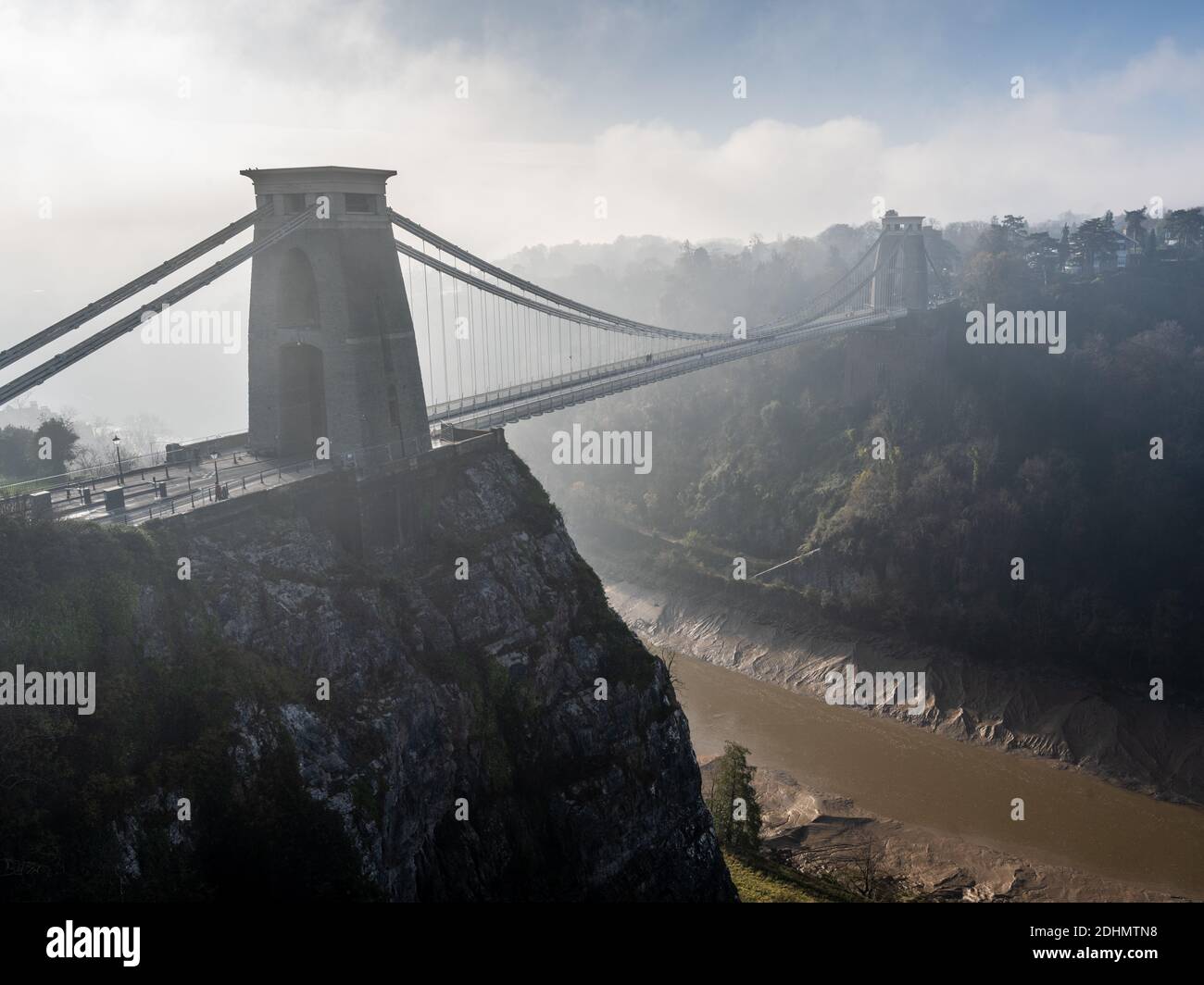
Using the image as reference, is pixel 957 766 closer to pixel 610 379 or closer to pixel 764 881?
pixel 764 881

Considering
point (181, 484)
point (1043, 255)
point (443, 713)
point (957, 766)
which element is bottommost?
point (957, 766)

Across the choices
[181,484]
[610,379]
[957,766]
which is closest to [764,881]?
[957,766]

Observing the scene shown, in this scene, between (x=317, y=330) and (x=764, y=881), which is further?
(x=764, y=881)

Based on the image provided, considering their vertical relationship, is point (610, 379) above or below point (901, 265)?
below

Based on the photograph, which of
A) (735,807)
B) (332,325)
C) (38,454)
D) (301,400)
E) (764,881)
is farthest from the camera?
(38,454)

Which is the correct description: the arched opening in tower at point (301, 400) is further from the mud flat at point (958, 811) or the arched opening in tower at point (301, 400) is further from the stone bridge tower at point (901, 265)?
the stone bridge tower at point (901, 265)
